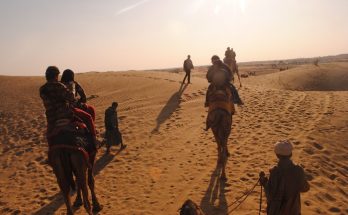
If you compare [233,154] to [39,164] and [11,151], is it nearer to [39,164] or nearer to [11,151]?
[39,164]

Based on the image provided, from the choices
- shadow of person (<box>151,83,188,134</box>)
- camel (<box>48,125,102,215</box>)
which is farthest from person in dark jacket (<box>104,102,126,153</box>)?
camel (<box>48,125,102,215</box>)

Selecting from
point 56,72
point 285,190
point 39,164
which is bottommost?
point 39,164

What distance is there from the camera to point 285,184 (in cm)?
468

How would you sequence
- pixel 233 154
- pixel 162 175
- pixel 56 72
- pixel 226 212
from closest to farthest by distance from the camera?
1. pixel 56 72
2. pixel 226 212
3. pixel 162 175
4. pixel 233 154

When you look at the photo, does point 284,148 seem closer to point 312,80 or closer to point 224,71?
point 224,71

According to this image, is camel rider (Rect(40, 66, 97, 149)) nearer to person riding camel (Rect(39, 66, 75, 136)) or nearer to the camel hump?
person riding camel (Rect(39, 66, 75, 136))

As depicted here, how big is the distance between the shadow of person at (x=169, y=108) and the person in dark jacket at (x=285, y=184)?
9.11 m

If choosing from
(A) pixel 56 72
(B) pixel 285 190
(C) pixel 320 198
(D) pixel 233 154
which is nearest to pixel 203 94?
(D) pixel 233 154

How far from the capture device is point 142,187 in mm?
8516

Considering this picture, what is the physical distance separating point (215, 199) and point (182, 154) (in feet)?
11.4

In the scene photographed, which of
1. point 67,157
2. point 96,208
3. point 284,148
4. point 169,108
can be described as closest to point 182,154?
point 96,208

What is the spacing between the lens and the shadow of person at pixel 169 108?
15082mm

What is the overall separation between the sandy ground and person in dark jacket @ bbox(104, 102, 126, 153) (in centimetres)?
38

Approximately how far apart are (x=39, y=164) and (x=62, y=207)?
407cm
